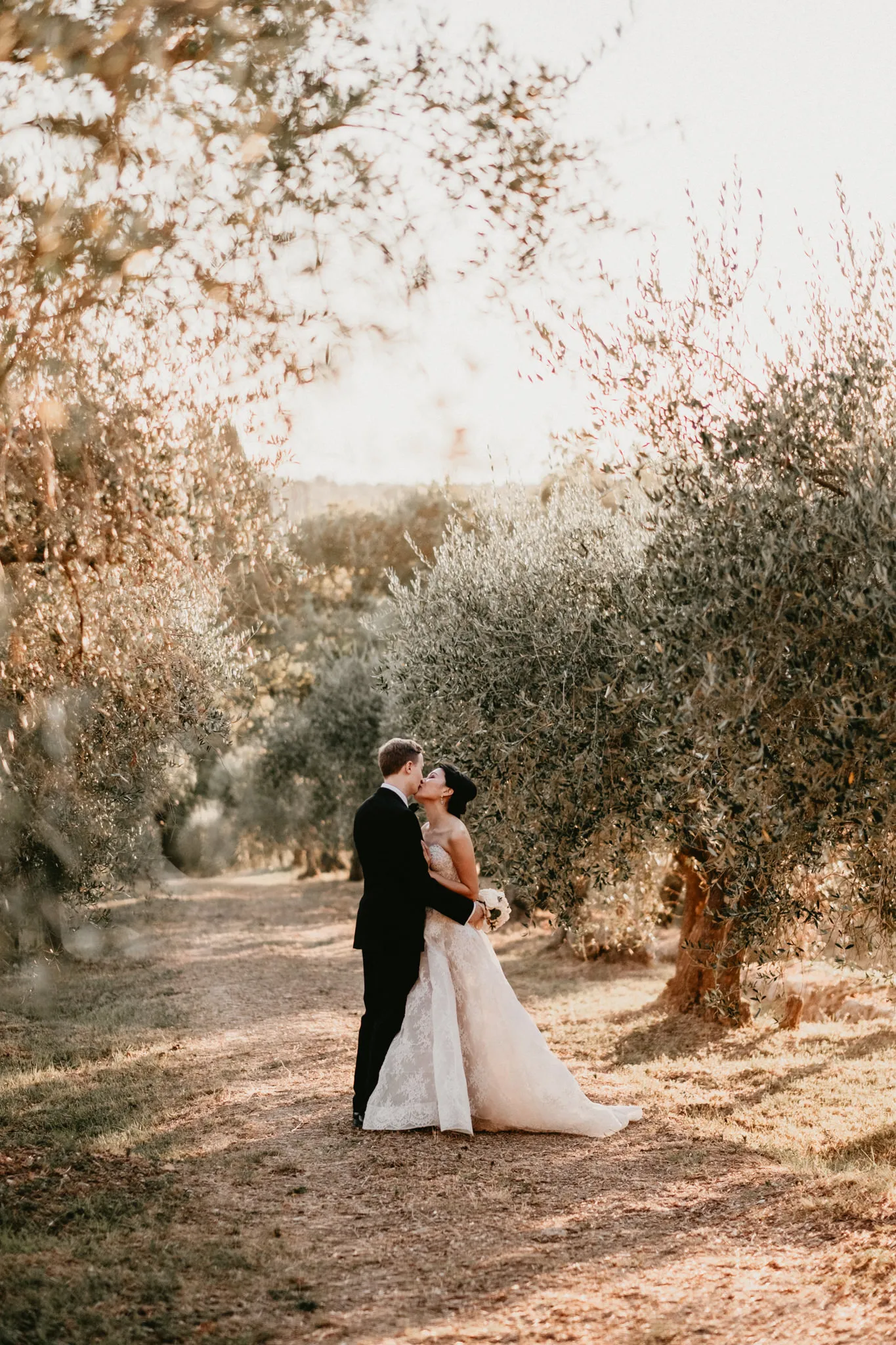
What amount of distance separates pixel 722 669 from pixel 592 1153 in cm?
372

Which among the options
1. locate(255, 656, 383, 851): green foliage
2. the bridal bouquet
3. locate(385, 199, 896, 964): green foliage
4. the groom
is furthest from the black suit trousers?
locate(255, 656, 383, 851): green foliage

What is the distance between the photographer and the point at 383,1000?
877 centimetres

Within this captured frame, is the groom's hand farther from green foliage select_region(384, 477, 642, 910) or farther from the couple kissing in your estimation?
green foliage select_region(384, 477, 642, 910)

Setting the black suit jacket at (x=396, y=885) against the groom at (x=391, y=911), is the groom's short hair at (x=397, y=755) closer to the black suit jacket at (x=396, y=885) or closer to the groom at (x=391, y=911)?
the groom at (x=391, y=911)

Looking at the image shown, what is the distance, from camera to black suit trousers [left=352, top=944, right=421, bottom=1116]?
8.70m

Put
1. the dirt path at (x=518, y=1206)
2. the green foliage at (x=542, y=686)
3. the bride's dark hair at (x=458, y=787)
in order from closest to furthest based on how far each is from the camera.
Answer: the dirt path at (x=518, y=1206)
the bride's dark hair at (x=458, y=787)
the green foliage at (x=542, y=686)

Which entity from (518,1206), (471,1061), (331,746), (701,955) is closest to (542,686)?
(471,1061)

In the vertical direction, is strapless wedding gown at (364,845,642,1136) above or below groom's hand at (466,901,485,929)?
below

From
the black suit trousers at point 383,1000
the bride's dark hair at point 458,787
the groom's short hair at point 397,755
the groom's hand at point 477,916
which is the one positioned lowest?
the black suit trousers at point 383,1000

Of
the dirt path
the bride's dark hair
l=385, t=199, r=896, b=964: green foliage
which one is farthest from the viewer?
the bride's dark hair

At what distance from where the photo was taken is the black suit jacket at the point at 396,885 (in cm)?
873

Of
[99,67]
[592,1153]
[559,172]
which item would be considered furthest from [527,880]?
[99,67]

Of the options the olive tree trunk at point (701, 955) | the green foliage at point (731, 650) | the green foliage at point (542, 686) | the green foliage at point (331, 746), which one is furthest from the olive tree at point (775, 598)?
the green foliage at point (331, 746)

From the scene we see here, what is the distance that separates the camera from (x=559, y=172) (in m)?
8.75
